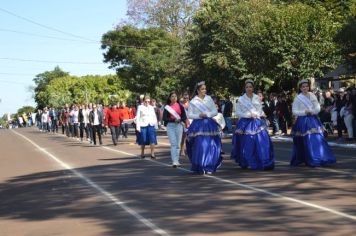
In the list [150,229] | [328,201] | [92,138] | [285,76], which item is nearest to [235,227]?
[150,229]

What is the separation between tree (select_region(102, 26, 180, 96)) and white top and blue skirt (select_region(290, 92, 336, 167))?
32649 mm

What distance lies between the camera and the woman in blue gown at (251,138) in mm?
13406

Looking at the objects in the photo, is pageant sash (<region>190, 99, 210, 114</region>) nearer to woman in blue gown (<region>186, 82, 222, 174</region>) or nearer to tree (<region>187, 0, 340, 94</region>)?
woman in blue gown (<region>186, 82, 222, 174</region>)

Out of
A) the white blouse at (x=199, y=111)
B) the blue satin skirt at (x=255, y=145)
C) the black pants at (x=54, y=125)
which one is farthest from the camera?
the black pants at (x=54, y=125)

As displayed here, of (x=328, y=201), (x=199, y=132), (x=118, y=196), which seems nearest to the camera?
(x=328, y=201)

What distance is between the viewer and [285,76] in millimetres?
31547

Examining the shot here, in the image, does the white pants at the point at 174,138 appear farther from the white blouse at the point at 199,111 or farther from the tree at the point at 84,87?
the tree at the point at 84,87

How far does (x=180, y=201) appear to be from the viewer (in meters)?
9.93

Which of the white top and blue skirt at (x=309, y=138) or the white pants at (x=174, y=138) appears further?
the white pants at (x=174, y=138)

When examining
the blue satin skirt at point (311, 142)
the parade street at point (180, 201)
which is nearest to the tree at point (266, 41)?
the parade street at point (180, 201)

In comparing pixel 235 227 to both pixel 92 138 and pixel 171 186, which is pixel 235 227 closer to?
pixel 171 186

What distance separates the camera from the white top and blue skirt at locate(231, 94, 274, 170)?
13.4 m

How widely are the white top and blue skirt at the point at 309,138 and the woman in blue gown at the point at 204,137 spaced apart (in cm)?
188

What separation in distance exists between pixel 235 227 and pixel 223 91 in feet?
121
